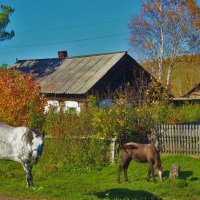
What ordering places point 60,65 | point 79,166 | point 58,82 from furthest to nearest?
point 60,65 → point 58,82 → point 79,166

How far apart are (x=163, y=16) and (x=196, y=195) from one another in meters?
29.4

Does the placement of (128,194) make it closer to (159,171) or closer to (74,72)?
(159,171)

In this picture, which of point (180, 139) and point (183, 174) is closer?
point (183, 174)

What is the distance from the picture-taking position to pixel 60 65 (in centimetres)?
3719

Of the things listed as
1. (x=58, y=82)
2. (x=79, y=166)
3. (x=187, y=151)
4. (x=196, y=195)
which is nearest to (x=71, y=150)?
(x=79, y=166)

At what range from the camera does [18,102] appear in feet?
76.2

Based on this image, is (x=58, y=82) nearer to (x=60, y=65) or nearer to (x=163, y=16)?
(x=60, y=65)

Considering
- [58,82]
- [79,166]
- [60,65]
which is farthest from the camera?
[60,65]

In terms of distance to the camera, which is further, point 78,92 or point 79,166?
point 78,92

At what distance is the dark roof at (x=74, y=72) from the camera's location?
3180 cm

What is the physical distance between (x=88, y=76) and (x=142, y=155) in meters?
15.7

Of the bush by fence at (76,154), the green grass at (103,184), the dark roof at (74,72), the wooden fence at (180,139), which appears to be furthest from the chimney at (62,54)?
the green grass at (103,184)

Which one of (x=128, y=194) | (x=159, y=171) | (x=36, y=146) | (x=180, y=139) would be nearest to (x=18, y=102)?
(x=180, y=139)

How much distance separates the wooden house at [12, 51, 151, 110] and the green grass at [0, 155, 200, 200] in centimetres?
1138
